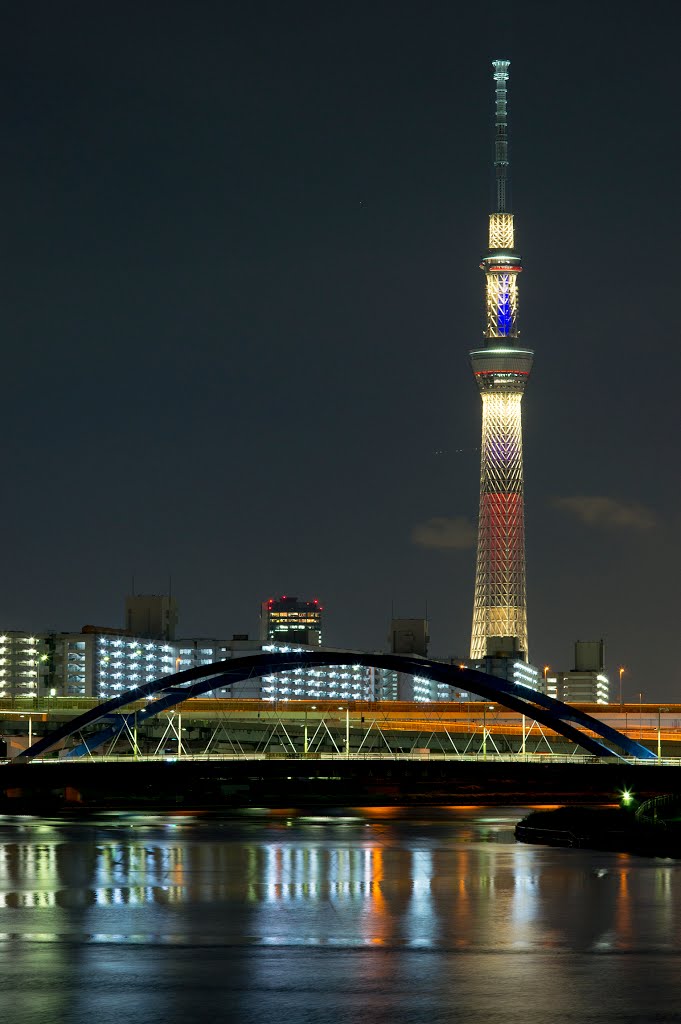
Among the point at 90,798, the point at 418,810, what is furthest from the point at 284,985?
the point at 90,798

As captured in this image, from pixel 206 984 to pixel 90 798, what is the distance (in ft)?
374

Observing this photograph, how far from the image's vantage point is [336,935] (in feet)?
149

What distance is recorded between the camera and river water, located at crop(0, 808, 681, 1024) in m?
34.6

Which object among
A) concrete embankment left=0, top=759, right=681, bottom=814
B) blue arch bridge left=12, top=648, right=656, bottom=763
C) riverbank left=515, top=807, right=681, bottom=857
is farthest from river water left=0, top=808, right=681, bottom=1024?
blue arch bridge left=12, top=648, right=656, bottom=763

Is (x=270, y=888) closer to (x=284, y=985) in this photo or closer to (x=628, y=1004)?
(x=284, y=985)

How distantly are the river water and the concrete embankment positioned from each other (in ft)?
167

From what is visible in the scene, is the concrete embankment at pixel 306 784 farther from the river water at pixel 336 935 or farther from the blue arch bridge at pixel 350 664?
the river water at pixel 336 935

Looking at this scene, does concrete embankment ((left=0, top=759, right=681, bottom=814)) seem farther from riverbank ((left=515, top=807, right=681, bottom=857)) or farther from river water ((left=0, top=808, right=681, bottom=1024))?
river water ((left=0, top=808, right=681, bottom=1024))

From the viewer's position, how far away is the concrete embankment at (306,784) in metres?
132

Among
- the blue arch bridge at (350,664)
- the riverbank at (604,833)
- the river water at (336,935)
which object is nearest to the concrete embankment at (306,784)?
the blue arch bridge at (350,664)

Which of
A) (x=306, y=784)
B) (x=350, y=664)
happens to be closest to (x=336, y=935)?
(x=306, y=784)

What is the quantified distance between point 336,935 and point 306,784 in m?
99.4

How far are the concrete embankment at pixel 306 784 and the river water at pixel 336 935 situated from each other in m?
50.9

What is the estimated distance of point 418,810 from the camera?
129500 millimetres
